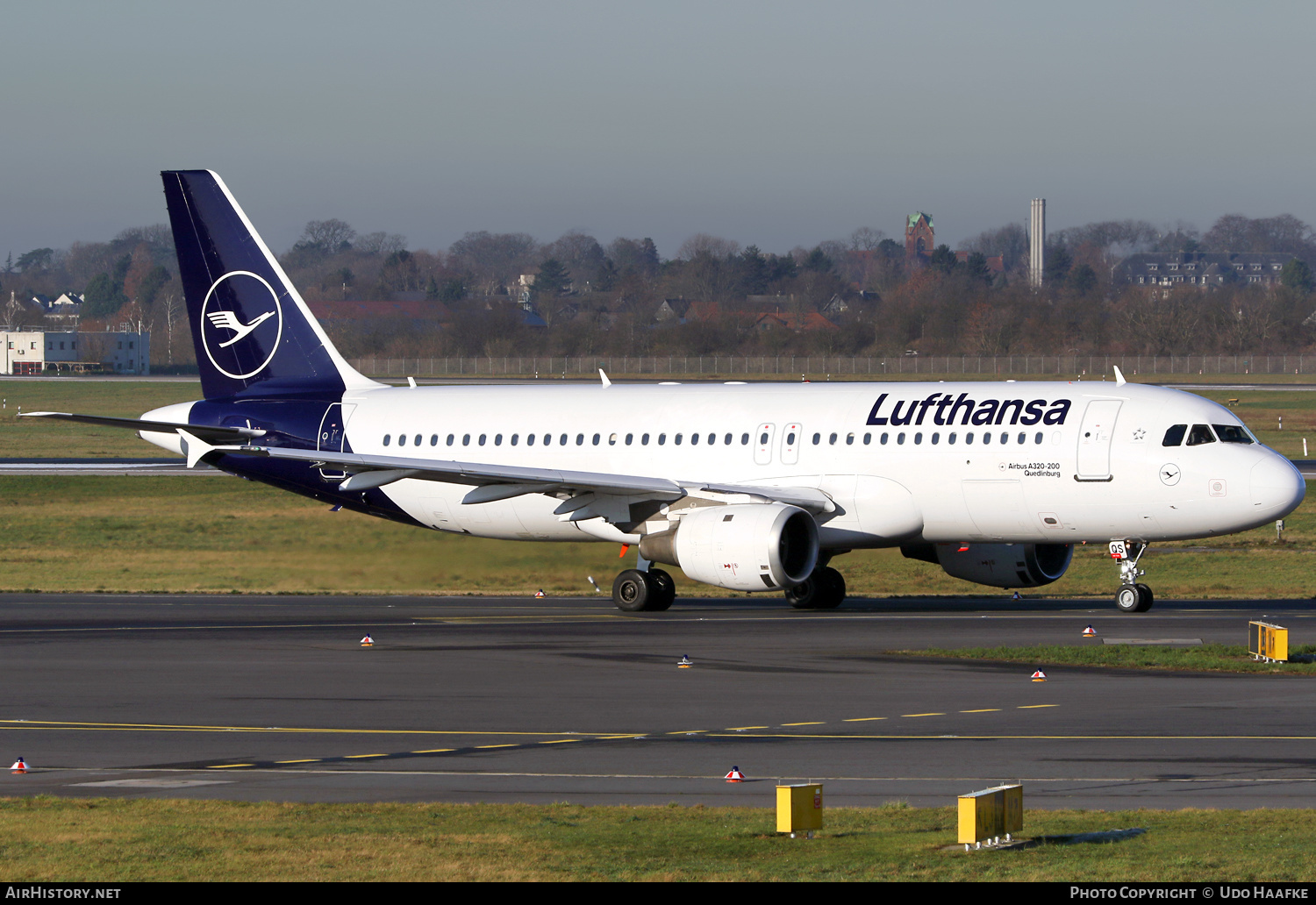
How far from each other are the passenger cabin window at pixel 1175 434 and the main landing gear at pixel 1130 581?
2.29 meters

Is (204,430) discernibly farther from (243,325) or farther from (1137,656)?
(1137,656)

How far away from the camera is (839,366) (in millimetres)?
135375

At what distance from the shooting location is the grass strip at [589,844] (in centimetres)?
1305

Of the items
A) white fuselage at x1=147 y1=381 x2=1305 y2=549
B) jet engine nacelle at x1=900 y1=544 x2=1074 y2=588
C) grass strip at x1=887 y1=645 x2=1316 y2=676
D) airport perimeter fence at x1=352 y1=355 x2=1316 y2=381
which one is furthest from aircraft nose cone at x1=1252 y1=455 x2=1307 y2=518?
airport perimeter fence at x1=352 y1=355 x2=1316 y2=381

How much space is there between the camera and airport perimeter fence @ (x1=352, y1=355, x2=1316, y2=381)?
127438 mm

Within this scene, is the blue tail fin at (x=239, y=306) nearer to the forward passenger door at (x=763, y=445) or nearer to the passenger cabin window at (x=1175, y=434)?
the forward passenger door at (x=763, y=445)

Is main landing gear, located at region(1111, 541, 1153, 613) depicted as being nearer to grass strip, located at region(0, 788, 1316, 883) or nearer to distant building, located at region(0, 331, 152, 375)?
grass strip, located at region(0, 788, 1316, 883)

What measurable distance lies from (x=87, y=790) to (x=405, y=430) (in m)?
24.3

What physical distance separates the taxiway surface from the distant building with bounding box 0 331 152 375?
15870cm

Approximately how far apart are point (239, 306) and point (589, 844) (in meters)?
31.0

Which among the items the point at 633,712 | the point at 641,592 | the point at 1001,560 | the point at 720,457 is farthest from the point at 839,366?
the point at 633,712

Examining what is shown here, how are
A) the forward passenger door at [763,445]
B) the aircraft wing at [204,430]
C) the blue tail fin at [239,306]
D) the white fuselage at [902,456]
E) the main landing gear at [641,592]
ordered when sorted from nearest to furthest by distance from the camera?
the white fuselage at [902,456], the main landing gear at [641,592], the forward passenger door at [763,445], the aircraft wing at [204,430], the blue tail fin at [239,306]

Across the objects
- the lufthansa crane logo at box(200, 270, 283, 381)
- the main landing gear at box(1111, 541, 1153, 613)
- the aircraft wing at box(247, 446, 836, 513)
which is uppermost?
the lufthansa crane logo at box(200, 270, 283, 381)

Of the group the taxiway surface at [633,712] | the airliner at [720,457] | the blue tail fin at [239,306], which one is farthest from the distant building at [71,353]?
the taxiway surface at [633,712]
